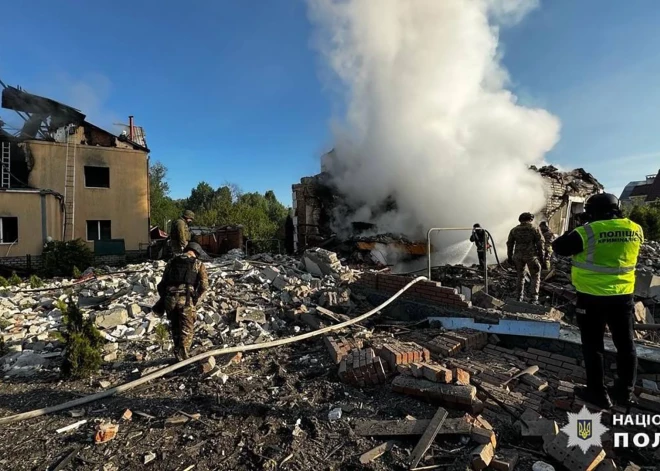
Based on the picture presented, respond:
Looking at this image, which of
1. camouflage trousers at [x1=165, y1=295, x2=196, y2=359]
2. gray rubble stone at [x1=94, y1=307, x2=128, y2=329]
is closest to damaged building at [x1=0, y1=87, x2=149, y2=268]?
gray rubble stone at [x1=94, y1=307, x2=128, y2=329]

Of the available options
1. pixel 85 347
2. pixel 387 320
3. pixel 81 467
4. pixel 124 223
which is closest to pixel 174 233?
pixel 85 347

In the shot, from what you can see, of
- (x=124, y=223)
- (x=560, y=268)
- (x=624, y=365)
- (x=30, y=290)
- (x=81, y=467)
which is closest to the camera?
(x=81, y=467)

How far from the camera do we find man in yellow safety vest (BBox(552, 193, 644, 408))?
8.91 feet

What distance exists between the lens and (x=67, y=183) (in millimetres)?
15219

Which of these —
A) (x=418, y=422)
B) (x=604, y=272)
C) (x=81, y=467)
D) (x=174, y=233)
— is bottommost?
(x=81, y=467)

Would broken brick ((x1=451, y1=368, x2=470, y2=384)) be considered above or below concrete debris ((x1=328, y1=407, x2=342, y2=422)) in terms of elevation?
above

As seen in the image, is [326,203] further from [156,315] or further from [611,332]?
[611,332]

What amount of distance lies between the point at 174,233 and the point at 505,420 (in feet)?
12.4

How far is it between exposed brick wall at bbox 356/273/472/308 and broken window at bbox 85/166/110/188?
47.9 ft

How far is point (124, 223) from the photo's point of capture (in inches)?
639

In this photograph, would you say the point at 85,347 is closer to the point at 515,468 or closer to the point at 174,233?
the point at 174,233

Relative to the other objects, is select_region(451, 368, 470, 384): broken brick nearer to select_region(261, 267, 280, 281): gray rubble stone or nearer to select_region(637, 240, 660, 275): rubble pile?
select_region(261, 267, 280, 281): gray rubble stone

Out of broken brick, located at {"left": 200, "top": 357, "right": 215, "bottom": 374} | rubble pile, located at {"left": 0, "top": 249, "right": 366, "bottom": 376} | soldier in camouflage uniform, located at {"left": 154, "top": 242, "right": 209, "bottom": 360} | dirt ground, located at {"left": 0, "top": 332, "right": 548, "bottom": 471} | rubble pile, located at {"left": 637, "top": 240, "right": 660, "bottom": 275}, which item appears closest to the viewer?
dirt ground, located at {"left": 0, "top": 332, "right": 548, "bottom": 471}

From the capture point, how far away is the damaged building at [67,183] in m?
13.6
